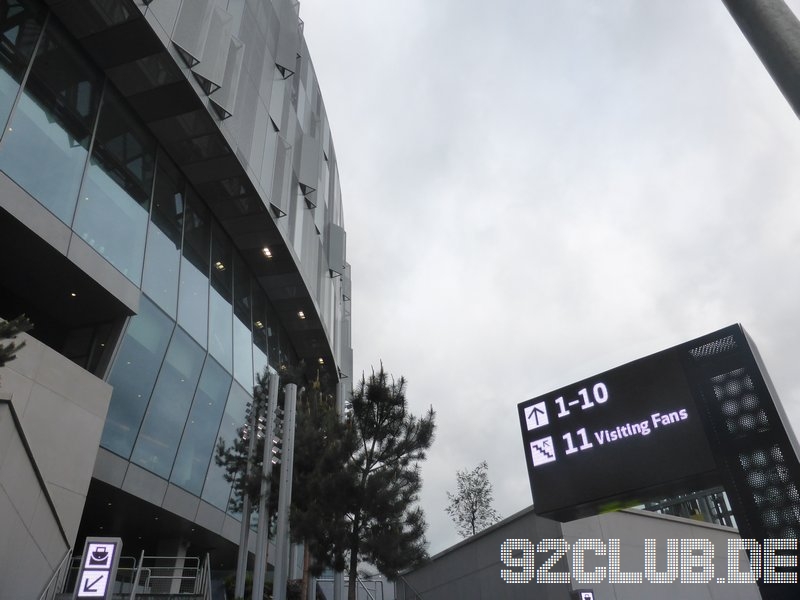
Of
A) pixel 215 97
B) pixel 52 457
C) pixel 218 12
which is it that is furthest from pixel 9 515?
pixel 218 12

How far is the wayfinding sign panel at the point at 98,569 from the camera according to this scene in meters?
7.35

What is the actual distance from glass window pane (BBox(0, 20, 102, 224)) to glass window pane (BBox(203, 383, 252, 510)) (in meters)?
9.79

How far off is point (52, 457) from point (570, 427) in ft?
35.8

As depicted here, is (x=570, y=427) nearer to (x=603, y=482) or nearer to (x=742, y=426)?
(x=603, y=482)

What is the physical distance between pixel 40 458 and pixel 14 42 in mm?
10071

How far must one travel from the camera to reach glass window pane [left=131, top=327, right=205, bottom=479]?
1782 cm

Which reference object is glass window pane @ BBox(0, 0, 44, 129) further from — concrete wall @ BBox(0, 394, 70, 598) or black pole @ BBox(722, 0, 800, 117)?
black pole @ BBox(722, 0, 800, 117)

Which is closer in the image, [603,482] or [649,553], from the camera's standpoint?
[603,482]

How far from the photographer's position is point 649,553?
14305 millimetres

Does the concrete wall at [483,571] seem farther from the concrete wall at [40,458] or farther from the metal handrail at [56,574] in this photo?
the concrete wall at [40,458]

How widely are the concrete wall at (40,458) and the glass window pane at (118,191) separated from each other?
3917mm

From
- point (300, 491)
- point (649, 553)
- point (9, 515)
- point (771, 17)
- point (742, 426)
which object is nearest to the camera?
point (771, 17)

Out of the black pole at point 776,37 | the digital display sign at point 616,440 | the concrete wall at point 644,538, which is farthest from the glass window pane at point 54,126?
the black pole at point 776,37

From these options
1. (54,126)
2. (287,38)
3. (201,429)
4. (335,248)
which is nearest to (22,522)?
(201,429)
